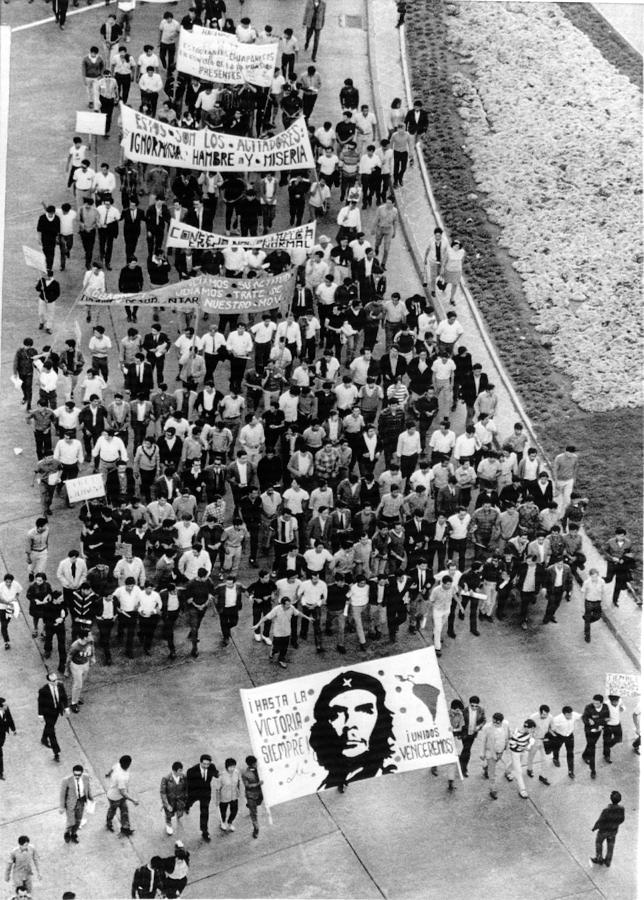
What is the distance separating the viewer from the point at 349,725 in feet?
102

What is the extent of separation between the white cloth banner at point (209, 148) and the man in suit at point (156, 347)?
4.33 metres

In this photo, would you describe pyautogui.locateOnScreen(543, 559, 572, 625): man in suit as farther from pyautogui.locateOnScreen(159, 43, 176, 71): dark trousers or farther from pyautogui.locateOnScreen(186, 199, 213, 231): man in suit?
pyautogui.locateOnScreen(159, 43, 176, 71): dark trousers

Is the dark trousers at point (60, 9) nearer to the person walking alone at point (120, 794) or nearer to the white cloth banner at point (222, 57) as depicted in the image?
the white cloth banner at point (222, 57)

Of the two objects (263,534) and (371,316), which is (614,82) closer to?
(371,316)

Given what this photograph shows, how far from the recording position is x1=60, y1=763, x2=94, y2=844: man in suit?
30.8 metres

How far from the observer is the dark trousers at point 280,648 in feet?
112

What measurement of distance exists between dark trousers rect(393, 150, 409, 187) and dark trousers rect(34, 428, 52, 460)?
11.0m

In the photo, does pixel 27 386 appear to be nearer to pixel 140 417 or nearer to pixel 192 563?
pixel 140 417

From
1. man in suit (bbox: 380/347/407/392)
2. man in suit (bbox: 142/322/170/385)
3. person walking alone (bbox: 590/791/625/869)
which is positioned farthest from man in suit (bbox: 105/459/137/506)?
person walking alone (bbox: 590/791/625/869)

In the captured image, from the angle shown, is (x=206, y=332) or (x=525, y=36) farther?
(x=525, y=36)

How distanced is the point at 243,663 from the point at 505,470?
18.0 feet

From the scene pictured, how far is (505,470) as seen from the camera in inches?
1433

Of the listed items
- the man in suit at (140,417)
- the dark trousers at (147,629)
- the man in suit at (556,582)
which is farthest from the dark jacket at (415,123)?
the dark trousers at (147,629)

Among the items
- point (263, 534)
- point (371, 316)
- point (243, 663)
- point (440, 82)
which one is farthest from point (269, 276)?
point (440, 82)
